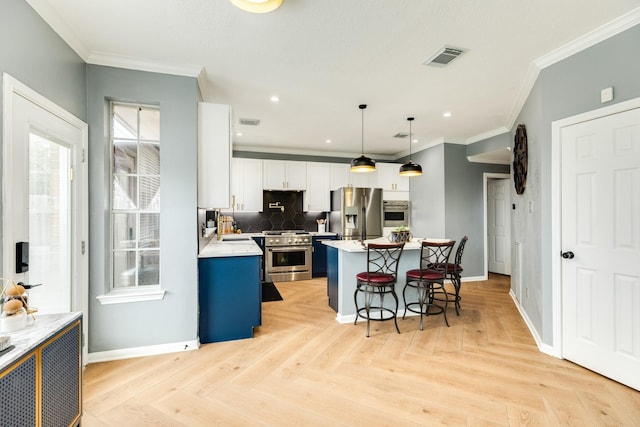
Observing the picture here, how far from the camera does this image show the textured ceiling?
197 centimetres

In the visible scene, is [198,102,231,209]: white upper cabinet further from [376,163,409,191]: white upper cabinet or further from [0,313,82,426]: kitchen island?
[376,163,409,191]: white upper cabinet

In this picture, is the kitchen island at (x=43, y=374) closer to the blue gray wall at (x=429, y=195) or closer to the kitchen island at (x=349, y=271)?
the kitchen island at (x=349, y=271)

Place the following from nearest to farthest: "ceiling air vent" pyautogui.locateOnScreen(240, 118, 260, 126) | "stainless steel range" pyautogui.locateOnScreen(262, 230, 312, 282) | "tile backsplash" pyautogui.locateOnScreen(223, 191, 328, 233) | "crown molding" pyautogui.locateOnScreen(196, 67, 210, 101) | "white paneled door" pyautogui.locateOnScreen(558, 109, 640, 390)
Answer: "white paneled door" pyautogui.locateOnScreen(558, 109, 640, 390), "crown molding" pyautogui.locateOnScreen(196, 67, 210, 101), "ceiling air vent" pyautogui.locateOnScreen(240, 118, 260, 126), "stainless steel range" pyautogui.locateOnScreen(262, 230, 312, 282), "tile backsplash" pyautogui.locateOnScreen(223, 191, 328, 233)

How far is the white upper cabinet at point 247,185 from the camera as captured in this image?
565cm

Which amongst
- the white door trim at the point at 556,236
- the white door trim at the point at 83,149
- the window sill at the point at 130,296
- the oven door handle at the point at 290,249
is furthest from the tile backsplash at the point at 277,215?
the white door trim at the point at 556,236

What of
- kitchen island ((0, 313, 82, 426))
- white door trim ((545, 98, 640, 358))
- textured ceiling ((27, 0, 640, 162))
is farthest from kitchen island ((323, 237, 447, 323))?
kitchen island ((0, 313, 82, 426))

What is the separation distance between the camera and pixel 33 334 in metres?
1.26

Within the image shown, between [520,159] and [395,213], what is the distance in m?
2.86

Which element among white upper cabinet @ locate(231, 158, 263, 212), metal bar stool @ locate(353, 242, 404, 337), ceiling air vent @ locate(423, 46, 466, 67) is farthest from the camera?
white upper cabinet @ locate(231, 158, 263, 212)

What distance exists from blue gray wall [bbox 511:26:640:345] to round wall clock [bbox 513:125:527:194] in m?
0.12

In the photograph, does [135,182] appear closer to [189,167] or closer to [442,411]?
[189,167]

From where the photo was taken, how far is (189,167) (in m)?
2.72

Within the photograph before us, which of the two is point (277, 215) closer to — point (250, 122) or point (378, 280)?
point (250, 122)

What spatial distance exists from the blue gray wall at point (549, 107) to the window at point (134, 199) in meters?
3.60
